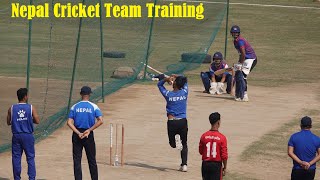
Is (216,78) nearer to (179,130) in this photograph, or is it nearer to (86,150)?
(179,130)

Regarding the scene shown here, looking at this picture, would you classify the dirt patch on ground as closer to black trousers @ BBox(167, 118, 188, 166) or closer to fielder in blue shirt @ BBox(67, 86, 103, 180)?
black trousers @ BBox(167, 118, 188, 166)

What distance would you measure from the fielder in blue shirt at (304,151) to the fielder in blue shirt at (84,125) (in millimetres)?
3563

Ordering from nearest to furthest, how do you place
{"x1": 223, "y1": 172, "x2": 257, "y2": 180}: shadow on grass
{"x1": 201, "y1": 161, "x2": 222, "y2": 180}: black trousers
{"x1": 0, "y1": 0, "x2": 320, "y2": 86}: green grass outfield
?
{"x1": 201, "y1": 161, "x2": 222, "y2": 180}: black trousers, {"x1": 223, "y1": 172, "x2": 257, "y2": 180}: shadow on grass, {"x1": 0, "y1": 0, "x2": 320, "y2": 86}: green grass outfield

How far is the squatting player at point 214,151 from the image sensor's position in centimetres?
1638

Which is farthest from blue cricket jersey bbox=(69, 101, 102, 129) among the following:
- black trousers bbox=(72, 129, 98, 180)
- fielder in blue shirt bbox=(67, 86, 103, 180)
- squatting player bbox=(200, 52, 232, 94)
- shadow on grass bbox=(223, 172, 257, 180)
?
squatting player bbox=(200, 52, 232, 94)

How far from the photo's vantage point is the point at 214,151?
646 inches

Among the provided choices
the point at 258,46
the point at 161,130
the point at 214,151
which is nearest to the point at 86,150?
the point at 214,151

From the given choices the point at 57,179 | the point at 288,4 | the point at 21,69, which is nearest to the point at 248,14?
the point at 288,4

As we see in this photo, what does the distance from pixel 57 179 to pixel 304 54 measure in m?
20.8

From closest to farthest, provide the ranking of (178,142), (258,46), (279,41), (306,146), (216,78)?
(306,146)
(178,142)
(216,78)
(258,46)
(279,41)

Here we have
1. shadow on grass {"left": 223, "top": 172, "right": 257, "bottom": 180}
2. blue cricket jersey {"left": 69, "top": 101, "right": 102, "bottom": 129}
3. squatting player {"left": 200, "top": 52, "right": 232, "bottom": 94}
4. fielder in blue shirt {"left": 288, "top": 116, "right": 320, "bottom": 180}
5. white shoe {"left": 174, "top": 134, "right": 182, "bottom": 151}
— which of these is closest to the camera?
fielder in blue shirt {"left": 288, "top": 116, "right": 320, "bottom": 180}

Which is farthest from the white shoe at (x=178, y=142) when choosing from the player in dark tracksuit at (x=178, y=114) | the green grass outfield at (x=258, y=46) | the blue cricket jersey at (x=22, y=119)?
the green grass outfield at (x=258, y=46)

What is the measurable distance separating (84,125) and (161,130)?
6.15 m

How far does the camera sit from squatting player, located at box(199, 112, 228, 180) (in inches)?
645
